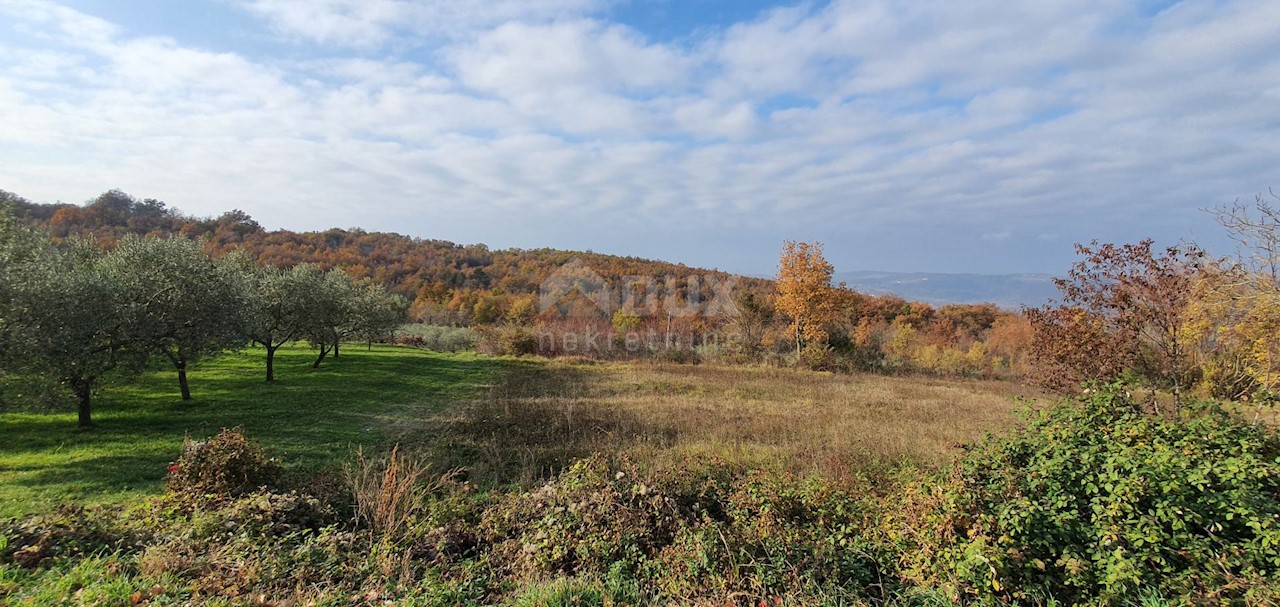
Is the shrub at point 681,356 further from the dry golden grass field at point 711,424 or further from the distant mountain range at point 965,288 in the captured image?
the distant mountain range at point 965,288

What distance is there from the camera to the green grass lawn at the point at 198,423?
8.05 meters

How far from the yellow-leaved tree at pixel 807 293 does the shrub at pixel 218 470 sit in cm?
2844

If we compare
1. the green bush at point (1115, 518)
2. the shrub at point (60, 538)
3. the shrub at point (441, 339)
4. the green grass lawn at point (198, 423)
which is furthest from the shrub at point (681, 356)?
the shrub at point (60, 538)

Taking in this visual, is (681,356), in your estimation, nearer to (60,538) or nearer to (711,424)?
(711,424)

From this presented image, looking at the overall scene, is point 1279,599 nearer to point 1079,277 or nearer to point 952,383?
point 1079,277

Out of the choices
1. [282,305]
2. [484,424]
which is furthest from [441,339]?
[484,424]

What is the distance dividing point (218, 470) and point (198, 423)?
7.27 m

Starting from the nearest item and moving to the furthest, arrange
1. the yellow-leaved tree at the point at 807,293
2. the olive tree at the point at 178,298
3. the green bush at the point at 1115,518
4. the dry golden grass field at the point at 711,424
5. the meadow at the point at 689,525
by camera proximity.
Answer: the green bush at the point at 1115,518, the meadow at the point at 689,525, the dry golden grass field at the point at 711,424, the olive tree at the point at 178,298, the yellow-leaved tree at the point at 807,293

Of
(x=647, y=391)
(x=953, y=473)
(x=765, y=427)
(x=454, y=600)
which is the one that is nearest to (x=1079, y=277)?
(x=765, y=427)

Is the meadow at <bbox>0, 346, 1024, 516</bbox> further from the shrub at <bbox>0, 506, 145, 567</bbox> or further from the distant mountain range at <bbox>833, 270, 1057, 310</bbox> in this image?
the distant mountain range at <bbox>833, 270, 1057, 310</bbox>

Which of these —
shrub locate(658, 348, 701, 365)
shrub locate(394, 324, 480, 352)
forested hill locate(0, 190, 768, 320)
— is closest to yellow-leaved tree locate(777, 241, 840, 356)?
shrub locate(658, 348, 701, 365)

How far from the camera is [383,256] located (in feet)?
238

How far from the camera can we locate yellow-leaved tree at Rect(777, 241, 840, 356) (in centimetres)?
3122

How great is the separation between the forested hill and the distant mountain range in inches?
1104
